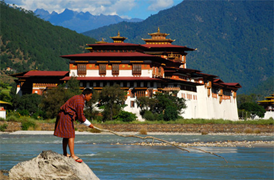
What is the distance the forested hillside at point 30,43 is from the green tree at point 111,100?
75615 millimetres

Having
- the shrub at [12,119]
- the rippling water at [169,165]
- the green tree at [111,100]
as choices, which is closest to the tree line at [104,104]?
the green tree at [111,100]

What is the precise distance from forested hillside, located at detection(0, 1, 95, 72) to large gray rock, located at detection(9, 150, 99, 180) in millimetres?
126548

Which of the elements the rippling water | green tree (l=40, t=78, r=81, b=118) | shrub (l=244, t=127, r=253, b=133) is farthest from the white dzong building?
the rippling water

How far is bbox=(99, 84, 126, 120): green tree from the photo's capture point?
6550cm

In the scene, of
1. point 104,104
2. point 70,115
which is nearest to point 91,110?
point 104,104

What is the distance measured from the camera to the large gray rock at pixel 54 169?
13.6 metres

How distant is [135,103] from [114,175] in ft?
162

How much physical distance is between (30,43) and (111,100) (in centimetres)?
10419

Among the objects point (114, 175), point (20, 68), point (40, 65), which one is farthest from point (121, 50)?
point (40, 65)

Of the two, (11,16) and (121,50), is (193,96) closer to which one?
(121,50)

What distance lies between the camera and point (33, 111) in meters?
67.9

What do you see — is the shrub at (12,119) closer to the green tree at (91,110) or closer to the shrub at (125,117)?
the green tree at (91,110)

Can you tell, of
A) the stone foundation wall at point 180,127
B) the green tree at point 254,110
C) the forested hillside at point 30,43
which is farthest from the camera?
the forested hillside at point 30,43

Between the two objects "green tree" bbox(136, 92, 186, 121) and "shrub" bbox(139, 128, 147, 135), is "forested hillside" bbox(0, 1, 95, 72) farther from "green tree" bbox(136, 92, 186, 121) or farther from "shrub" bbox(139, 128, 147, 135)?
"shrub" bbox(139, 128, 147, 135)
